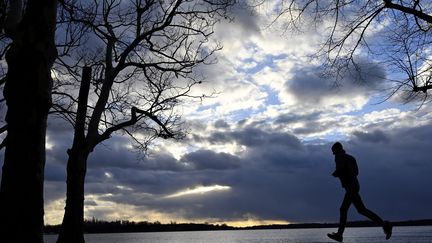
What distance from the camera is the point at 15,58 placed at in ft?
20.2

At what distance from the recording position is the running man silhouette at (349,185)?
10.2m

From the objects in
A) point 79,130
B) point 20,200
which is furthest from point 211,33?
point 20,200

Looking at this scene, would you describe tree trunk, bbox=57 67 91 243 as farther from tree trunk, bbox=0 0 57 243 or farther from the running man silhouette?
the running man silhouette

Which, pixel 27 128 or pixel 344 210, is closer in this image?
pixel 27 128

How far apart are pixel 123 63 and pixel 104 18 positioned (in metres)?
1.57

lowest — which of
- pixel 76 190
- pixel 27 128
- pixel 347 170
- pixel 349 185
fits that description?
pixel 349 185

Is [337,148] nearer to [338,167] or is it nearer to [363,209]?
[338,167]

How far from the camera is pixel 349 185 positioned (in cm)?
1025

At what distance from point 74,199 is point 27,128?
7.53 m

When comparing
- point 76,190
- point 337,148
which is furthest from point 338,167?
point 76,190

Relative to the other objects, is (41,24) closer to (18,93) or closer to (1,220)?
(18,93)

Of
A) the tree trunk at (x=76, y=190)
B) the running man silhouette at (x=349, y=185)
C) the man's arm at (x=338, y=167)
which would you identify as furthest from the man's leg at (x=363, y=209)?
the tree trunk at (x=76, y=190)

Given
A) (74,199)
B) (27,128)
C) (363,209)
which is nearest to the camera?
(27,128)

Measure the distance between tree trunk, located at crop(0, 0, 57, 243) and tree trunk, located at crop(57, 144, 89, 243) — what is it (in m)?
6.92
